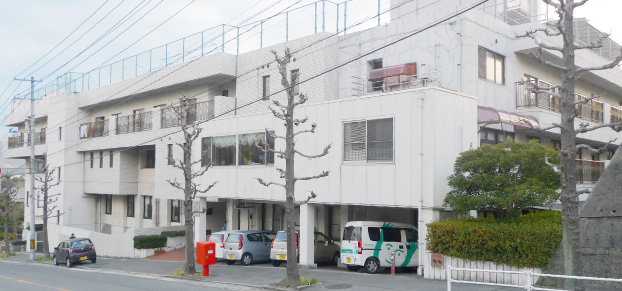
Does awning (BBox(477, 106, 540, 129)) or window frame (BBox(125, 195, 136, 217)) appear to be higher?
awning (BBox(477, 106, 540, 129))

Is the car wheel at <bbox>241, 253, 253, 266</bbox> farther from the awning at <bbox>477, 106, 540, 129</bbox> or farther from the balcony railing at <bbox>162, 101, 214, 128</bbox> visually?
the awning at <bbox>477, 106, 540, 129</bbox>

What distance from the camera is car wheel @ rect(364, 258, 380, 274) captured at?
20.3 m

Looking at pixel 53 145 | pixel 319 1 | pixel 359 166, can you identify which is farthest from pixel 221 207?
pixel 53 145

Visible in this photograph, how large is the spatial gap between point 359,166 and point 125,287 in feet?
30.5

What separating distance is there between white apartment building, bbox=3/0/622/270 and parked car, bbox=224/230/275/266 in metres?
1.77

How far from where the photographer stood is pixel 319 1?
1178 inches

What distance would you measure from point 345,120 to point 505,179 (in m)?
6.71

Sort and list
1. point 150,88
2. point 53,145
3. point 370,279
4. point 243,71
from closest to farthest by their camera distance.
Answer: point 370,279, point 243,71, point 150,88, point 53,145

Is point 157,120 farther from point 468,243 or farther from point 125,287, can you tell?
point 468,243

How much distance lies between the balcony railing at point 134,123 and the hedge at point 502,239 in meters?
26.4

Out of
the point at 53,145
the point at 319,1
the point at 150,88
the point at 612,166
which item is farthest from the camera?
the point at 53,145

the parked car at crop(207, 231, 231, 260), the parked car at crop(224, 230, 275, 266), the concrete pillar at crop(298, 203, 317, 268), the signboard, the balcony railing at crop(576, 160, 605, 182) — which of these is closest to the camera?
the signboard

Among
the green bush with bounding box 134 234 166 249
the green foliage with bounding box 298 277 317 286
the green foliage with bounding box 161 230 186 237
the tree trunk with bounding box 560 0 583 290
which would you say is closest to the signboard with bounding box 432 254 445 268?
the green foliage with bounding box 298 277 317 286

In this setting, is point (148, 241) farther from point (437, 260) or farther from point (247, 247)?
point (437, 260)
